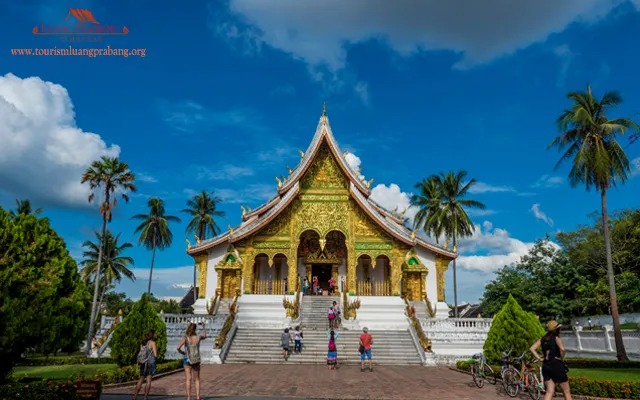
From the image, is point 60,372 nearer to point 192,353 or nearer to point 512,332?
point 192,353

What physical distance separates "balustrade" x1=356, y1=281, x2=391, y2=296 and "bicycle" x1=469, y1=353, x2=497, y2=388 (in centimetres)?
1462

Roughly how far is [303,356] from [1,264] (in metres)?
10.4

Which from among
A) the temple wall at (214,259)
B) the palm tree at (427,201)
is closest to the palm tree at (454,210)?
the palm tree at (427,201)

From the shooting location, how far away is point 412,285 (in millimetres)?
24766

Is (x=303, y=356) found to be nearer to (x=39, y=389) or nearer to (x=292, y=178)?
(x=39, y=389)

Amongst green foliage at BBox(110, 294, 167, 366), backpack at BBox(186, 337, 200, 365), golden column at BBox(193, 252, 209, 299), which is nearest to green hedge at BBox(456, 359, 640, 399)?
backpack at BBox(186, 337, 200, 365)

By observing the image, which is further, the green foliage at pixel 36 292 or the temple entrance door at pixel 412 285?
the temple entrance door at pixel 412 285

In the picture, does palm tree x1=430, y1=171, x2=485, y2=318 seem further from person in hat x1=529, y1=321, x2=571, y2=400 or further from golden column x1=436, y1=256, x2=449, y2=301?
person in hat x1=529, y1=321, x2=571, y2=400

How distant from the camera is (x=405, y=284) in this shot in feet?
81.6

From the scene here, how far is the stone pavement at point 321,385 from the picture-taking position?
9242 mm

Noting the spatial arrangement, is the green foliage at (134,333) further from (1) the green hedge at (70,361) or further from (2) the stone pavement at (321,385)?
(1) the green hedge at (70,361)

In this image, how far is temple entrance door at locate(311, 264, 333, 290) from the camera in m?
27.0

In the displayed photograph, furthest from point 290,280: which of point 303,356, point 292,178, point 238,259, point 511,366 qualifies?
point 511,366

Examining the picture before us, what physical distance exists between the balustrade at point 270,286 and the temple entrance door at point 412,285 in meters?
6.68
